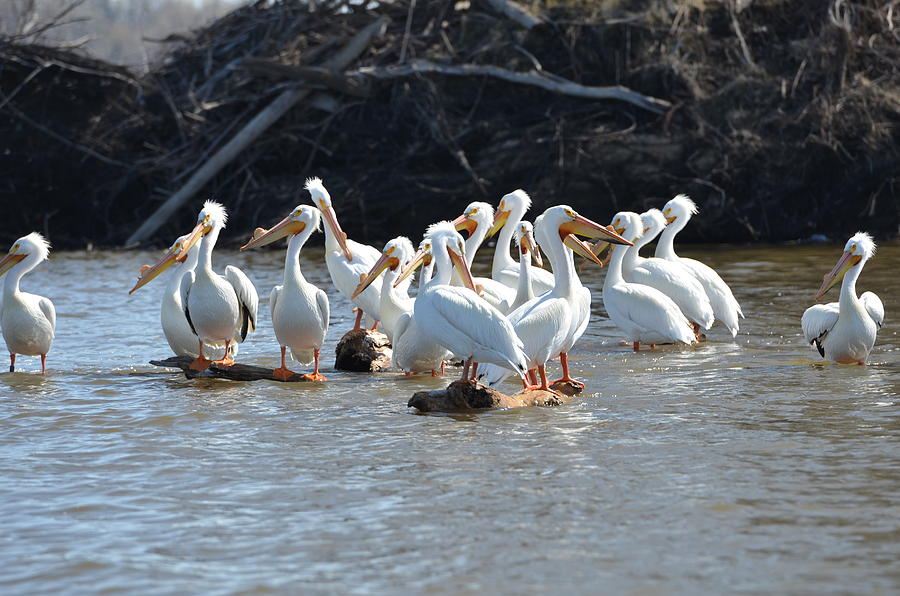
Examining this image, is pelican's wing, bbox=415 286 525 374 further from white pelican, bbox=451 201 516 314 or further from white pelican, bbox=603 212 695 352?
white pelican, bbox=603 212 695 352

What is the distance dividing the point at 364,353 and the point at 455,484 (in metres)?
3.34

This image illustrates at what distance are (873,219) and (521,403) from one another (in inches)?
469

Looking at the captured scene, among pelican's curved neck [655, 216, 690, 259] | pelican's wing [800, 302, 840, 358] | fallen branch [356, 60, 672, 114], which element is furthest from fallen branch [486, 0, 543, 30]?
pelican's wing [800, 302, 840, 358]

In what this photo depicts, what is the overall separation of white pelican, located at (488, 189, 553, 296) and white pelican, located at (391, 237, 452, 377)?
1.37 metres

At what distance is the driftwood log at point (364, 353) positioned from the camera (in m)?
8.00

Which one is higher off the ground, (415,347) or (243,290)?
(243,290)

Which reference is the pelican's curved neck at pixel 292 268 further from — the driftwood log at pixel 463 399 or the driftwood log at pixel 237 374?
the driftwood log at pixel 463 399

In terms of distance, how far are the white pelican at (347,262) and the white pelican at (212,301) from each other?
85 centimetres

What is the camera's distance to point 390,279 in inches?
314

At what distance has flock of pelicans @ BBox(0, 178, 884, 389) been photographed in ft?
21.2

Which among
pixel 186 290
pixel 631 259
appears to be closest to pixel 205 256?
pixel 186 290

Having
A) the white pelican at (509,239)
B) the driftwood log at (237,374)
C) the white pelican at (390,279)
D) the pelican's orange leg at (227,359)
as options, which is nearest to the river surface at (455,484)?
the driftwood log at (237,374)

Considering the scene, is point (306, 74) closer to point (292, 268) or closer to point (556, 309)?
point (292, 268)

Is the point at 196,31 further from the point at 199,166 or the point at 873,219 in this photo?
the point at 873,219
